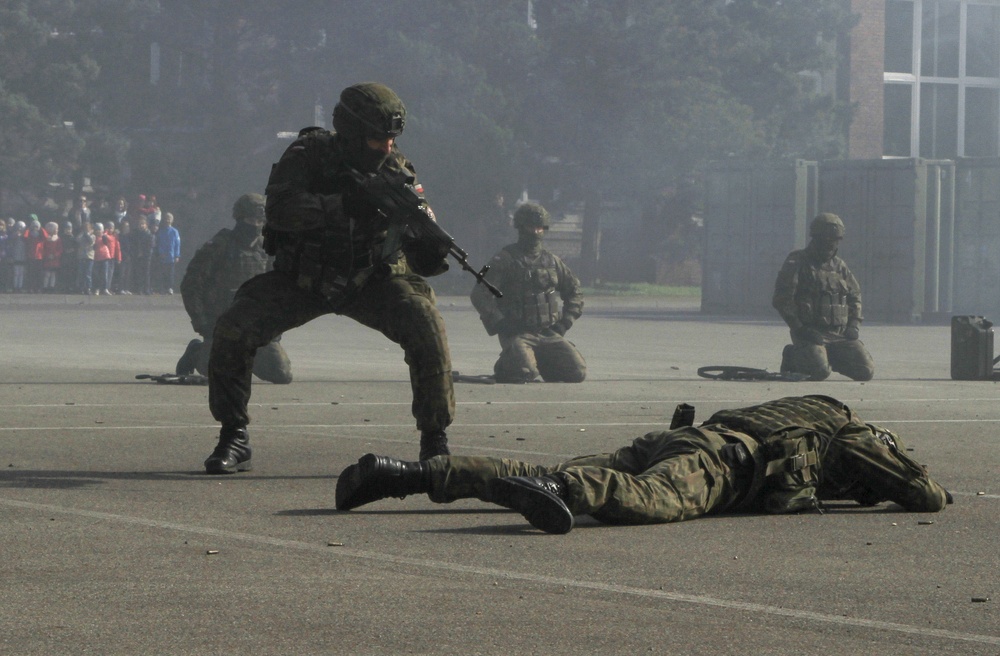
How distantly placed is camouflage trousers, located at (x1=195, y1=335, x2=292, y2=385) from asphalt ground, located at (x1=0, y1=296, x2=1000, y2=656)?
2.30m

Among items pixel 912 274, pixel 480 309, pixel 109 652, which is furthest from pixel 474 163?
pixel 109 652

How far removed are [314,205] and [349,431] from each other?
2843 mm

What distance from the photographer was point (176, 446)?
902 cm

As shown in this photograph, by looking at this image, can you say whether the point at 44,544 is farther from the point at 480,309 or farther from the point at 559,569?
the point at 480,309

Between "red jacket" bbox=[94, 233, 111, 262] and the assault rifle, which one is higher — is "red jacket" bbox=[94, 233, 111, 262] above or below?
above

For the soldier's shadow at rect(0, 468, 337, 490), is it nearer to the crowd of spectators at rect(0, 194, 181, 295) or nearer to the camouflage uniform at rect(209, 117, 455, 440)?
the camouflage uniform at rect(209, 117, 455, 440)

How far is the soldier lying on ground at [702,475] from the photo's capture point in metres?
5.93

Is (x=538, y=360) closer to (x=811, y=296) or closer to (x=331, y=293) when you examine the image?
(x=811, y=296)

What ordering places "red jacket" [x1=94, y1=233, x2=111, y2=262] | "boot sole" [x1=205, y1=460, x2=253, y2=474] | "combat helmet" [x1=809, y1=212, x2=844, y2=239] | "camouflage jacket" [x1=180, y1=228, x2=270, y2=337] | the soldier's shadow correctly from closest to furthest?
the soldier's shadow
"boot sole" [x1=205, y1=460, x2=253, y2=474]
"camouflage jacket" [x1=180, y1=228, x2=270, y2=337]
"combat helmet" [x1=809, y1=212, x2=844, y2=239]
"red jacket" [x1=94, y1=233, x2=111, y2=262]

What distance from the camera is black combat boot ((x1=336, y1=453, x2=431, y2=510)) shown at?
616 centimetres

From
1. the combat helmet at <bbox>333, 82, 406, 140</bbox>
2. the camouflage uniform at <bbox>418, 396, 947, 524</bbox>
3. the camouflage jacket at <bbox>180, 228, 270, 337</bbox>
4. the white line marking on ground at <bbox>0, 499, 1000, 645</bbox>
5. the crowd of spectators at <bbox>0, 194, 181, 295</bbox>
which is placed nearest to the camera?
the white line marking on ground at <bbox>0, 499, 1000, 645</bbox>

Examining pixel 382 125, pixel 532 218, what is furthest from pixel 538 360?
pixel 382 125

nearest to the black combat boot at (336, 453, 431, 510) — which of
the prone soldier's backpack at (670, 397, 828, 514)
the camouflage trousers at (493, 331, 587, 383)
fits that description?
the prone soldier's backpack at (670, 397, 828, 514)

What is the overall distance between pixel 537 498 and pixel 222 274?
26.7ft
